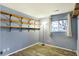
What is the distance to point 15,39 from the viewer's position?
243cm

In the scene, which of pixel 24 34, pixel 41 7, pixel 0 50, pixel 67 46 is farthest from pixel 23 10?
pixel 67 46

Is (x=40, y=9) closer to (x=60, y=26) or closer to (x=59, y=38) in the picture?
(x=60, y=26)

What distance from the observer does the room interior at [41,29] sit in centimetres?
205

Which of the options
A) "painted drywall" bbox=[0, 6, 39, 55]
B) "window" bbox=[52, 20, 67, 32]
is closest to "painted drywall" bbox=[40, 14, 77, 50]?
"window" bbox=[52, 20, 67, 32]

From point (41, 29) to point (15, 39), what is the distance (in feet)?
2.80

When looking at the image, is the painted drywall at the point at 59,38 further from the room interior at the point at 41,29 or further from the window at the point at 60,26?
the window at the point at 60,26

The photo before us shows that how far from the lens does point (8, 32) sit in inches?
92.4

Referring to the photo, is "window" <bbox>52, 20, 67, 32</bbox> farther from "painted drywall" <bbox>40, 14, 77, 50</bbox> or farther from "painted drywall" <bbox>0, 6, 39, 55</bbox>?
"painted drywall" <bbox>0, 6, 39, 55</bbox>

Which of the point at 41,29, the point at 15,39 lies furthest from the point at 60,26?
the point at 15,39

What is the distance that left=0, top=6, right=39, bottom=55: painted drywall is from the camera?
2252 mm

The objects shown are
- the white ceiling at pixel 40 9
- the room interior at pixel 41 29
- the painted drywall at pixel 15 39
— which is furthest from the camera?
the painted drywall at pixel 15 39

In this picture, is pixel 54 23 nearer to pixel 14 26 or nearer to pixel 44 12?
pixel 44 12

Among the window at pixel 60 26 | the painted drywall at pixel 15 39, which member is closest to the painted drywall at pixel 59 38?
the window at pixel 60 26

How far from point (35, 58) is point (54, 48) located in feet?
2.39
